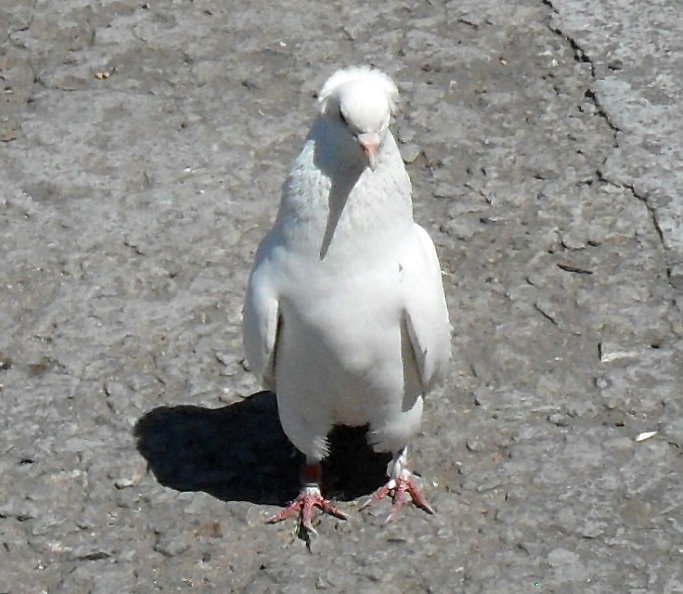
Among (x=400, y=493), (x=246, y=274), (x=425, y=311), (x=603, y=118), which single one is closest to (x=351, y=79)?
(x=425, y=311)

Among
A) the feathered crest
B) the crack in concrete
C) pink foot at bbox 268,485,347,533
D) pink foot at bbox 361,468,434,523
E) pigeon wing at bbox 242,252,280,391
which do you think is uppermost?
the feathered crest

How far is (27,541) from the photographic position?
4598 millimetres

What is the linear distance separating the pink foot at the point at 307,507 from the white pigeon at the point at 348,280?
0.32 m

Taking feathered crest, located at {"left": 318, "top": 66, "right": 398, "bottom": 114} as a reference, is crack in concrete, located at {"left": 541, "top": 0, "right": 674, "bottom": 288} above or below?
below

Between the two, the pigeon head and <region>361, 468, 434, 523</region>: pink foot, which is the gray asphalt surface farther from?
the pigeon head

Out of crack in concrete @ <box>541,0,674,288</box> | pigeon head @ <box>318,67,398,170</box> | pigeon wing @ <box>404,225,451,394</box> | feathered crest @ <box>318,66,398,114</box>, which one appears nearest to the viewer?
pigeon head @ <box>318,67,398,170</box>

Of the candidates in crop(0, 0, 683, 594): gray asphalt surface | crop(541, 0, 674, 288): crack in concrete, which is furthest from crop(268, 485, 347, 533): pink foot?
crop(541, 0, 674, 288): crack in concrete

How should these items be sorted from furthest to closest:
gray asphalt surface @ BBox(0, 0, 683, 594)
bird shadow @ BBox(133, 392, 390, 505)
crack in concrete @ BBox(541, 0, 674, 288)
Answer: crack in concrete @ BBox(541, 0, 674, 288) < bird shadow @ BBox(133, 392, 390, 505) < gray asphalt surface @ BBox(0, 0, 683, 594)

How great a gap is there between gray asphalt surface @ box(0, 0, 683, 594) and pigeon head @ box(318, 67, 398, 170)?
1337 millimetres

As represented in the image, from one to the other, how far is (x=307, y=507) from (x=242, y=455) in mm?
385

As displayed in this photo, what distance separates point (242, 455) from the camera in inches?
194

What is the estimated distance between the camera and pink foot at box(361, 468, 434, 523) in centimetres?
465

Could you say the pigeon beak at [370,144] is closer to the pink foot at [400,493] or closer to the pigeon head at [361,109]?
the pigeon head at [361,109]

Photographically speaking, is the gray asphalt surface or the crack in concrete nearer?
the gray asphalt surface
